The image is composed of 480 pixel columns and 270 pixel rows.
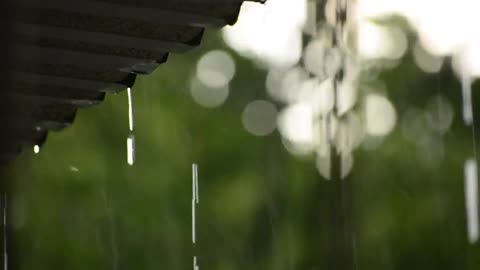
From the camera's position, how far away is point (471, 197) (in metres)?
4.65

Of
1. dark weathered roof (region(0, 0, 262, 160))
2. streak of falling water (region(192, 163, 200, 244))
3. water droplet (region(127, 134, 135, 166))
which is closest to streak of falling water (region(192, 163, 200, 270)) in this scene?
streak of falling water (region(192, 163, 200, 244))

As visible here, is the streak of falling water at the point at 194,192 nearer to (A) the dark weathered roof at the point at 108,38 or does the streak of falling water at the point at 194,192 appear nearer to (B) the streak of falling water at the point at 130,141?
(B) the streak of falling water at the point at 130,141

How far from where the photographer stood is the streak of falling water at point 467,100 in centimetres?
485

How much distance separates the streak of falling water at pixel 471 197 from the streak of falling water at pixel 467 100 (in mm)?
263

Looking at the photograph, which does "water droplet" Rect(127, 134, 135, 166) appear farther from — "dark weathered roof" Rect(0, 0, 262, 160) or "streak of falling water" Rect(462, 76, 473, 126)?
"dark weathered roof" Rect(0, 0, 262, 160)

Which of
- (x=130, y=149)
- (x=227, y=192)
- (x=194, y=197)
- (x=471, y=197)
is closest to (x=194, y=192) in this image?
(x=194, y=197)

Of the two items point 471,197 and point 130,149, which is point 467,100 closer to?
point 471,197

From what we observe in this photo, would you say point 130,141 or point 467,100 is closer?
point 467,100

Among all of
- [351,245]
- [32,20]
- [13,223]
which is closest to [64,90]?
[32,20]

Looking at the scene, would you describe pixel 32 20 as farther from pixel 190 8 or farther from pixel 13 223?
pixel 13 223

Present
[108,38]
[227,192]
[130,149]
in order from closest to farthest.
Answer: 1. [108,38]
2. [227,192]
3. [130,149]

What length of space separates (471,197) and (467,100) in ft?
1.79

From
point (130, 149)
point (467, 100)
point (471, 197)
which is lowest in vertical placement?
point (471, 197)

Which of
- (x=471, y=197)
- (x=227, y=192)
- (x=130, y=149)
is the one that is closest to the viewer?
(x=471, y=197)
